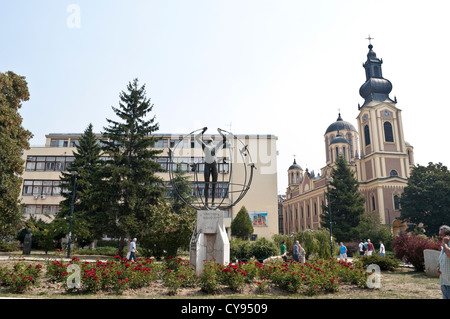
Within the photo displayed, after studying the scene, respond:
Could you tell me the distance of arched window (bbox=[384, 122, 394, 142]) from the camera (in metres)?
58.6

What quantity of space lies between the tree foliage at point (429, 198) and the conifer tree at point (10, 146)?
43.1m

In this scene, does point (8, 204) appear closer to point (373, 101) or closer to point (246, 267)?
point (246, 267)

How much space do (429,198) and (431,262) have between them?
105ft

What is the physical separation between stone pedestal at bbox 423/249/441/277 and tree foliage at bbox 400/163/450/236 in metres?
30.6

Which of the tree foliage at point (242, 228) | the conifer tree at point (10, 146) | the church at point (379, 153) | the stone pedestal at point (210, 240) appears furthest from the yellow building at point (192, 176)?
the stone pedestal at point (210, 240)

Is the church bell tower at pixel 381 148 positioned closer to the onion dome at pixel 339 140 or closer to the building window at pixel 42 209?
the onion dome at pixel 339 140

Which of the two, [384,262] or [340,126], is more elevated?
[340,126]

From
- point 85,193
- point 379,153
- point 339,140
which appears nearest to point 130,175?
point 85,193

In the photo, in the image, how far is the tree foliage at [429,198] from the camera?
41.4 metres

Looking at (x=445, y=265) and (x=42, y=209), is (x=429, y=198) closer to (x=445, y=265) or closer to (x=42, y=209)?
(x=445, y=265)

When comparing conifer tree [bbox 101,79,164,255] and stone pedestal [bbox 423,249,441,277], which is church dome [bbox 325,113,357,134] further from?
Result: stone pedestal [bbox 423,249,441,277]

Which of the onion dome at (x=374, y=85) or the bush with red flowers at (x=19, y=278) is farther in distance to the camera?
the onion dome at (x=374, y=85)

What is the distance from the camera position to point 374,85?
6034cm
